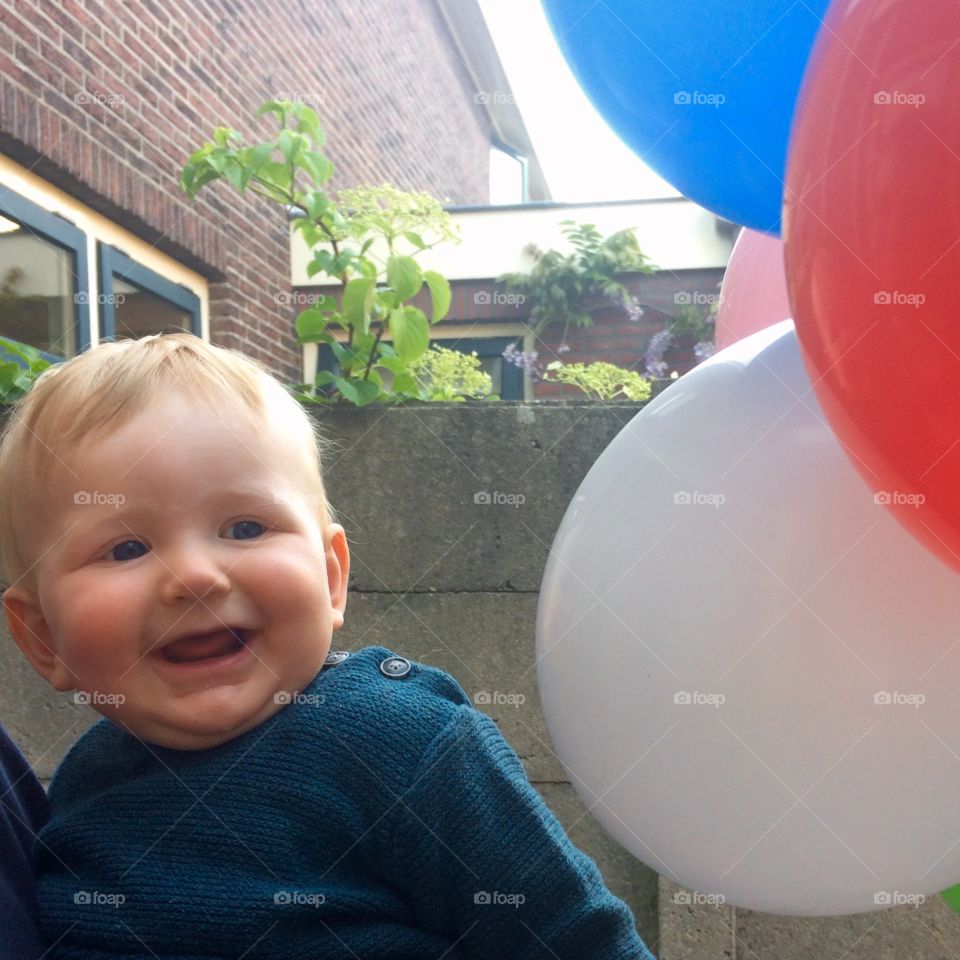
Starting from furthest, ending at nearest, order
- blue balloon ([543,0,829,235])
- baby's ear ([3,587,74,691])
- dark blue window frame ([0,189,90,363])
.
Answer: dark blue window frame ([0,189,90,363])
blue balloon ([543,0,829,235])
baby's ear ([3,587,74,691])

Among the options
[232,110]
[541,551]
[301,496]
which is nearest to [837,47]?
[301,496]

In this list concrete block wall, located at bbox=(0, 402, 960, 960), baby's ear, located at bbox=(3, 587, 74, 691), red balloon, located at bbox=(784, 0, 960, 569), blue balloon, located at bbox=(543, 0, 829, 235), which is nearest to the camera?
red balloon, located at bbox=(784, 0, 960, 569)

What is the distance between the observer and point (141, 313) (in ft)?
12.6

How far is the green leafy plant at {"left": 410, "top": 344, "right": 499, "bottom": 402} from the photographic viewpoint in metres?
2.48

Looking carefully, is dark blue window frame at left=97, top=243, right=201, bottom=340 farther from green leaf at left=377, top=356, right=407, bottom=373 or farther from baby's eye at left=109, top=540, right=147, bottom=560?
baby's eye at left=109, top=540, right=147, bottom=560

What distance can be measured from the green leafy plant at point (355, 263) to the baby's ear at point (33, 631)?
1.29m

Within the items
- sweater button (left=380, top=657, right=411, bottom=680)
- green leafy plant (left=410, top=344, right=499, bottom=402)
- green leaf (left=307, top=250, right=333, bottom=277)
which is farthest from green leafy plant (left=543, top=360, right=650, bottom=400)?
sweater button (left=380, top=657, right=411, bottom=680)

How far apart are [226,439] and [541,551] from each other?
1.21 metres

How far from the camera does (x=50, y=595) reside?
2.88 ft

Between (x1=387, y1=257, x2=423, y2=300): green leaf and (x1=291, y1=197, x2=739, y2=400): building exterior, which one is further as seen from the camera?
(x1=291, y1=197, x2=739, y2=400): building exterior

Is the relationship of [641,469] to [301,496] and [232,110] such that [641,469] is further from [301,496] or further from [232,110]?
[232,110]

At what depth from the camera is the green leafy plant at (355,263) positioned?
2354 millimetres

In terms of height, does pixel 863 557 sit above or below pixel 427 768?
above

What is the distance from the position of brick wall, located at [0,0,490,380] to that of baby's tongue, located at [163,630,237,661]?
8.49 feet
